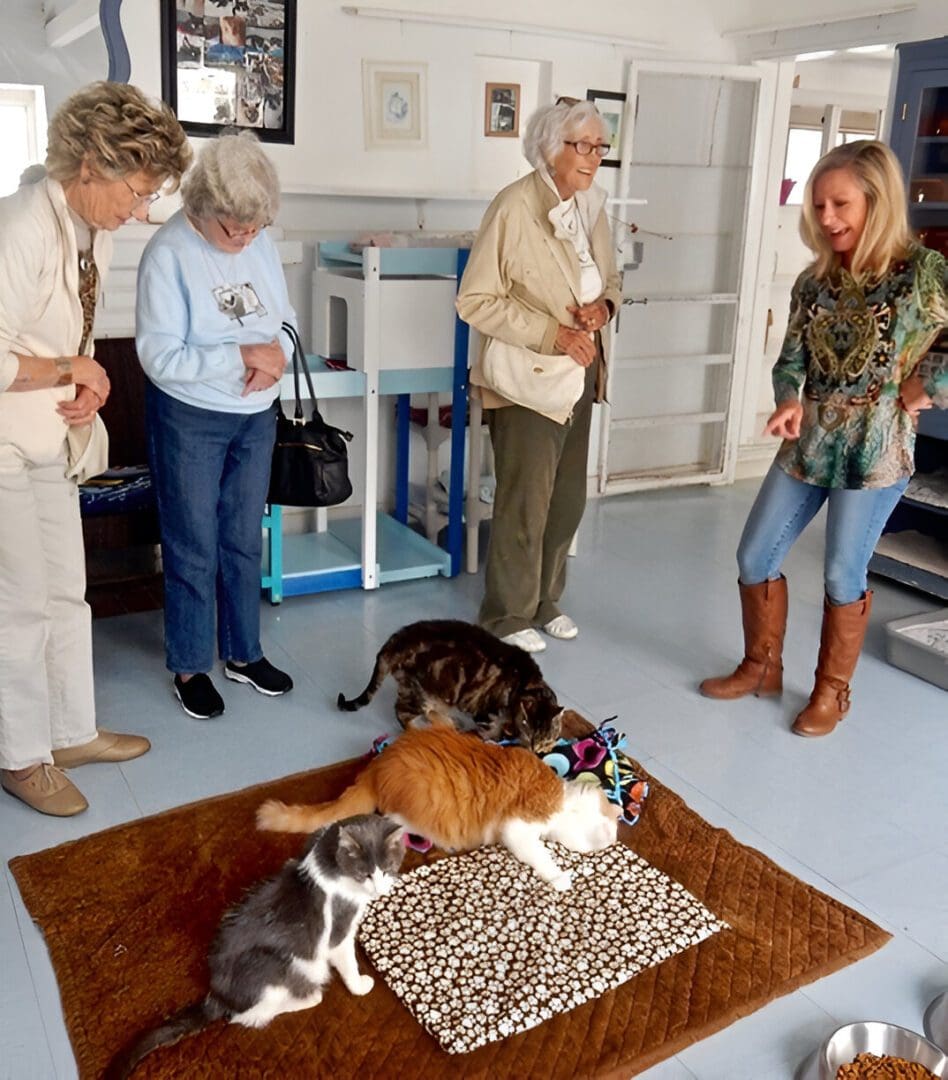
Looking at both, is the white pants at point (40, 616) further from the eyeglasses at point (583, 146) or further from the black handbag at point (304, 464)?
the eyeglasses at point (583, 146)

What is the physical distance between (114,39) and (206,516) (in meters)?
1.55

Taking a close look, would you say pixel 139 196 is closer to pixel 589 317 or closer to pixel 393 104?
pixel 589 317

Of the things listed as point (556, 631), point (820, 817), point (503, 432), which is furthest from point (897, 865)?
point (503, 432)

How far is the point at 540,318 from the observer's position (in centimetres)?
296

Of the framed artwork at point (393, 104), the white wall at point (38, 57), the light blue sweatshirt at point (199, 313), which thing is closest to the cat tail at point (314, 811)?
the light blue sweatshirt at point (199, 313)

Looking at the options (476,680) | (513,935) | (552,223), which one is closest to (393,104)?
(552,223)

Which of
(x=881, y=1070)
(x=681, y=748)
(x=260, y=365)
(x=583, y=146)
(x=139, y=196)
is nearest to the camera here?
(x=881, y=1070)

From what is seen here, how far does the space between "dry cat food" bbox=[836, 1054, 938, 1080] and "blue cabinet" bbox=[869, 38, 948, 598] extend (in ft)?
7.66

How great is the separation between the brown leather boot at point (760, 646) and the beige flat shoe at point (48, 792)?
5.55ft

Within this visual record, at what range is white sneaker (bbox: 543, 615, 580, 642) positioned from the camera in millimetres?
3377

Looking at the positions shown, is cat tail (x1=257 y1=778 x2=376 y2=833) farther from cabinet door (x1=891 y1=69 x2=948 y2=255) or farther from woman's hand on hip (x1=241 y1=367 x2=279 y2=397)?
cabinet door (x1=891 y1=69 x2=948 y2=255)

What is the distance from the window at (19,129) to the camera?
134 inches

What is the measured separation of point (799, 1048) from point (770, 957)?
21cm

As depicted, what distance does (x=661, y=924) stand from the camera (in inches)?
81.5
